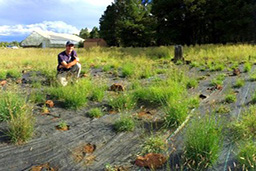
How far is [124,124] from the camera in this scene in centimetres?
306

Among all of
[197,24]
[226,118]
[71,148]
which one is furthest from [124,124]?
[197,24]

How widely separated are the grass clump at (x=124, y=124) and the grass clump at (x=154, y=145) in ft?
1.50

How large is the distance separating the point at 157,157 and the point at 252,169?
2.66 feet

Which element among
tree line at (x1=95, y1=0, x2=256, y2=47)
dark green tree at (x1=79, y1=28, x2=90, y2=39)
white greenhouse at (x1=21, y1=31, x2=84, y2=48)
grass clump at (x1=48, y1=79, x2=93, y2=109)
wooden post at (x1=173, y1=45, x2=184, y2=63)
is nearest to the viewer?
grass clump at (x1=48, y1=79, x2=93, y2=109)

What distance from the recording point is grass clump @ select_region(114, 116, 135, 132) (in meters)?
3.02

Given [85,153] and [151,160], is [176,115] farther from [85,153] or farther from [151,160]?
[85,153]

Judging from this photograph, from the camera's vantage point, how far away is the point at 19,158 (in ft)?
7.98

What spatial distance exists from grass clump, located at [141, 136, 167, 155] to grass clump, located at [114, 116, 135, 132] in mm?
458

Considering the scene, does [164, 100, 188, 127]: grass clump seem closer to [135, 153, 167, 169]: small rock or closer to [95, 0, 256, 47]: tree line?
[135, 153, 167, 169]: small rock

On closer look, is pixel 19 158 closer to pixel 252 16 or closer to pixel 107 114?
pixel 107 114

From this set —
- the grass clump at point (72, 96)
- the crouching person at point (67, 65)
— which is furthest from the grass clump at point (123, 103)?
the crouching person at point (67, 65)

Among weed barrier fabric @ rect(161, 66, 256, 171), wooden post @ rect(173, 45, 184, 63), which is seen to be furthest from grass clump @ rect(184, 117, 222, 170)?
wooden post @ rect(173, 45, 184, 63)

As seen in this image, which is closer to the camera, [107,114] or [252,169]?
[252,169]

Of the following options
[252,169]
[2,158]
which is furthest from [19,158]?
[252,169]
